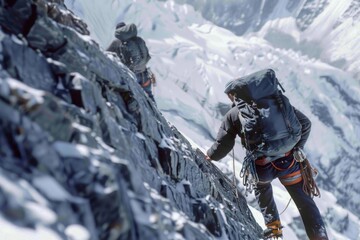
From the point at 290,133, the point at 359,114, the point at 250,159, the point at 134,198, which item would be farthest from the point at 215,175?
the point at 359,114

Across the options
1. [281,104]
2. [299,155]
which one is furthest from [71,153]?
[299,155]

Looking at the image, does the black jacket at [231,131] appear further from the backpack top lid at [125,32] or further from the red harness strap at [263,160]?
the backpack top lid at [125,32]

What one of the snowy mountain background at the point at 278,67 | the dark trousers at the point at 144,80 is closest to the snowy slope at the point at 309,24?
the snowy mountain background at the point at 278,67

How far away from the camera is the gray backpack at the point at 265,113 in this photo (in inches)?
157

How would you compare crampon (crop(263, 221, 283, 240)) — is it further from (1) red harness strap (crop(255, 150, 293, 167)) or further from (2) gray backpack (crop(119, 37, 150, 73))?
(2) gray backpack (crop(119, 37, 150, 73))

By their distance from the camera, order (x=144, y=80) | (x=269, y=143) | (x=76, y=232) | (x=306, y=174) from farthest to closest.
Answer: (x=144, y=80) → (x=306, y=174) → (x=269, y=143) → (x=76, y=232)

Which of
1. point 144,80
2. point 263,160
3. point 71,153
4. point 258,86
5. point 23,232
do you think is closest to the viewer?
point 23,232

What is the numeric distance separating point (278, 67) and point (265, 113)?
10441 cm


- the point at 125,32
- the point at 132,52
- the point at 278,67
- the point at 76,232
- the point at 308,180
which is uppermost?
the point at 76,232

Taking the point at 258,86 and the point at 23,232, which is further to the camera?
the point at 258,86

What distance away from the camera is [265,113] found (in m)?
4.03

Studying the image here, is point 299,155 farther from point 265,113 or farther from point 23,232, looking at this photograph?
point 23,232

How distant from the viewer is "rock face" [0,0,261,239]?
1883 mm

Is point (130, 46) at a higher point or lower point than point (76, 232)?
lower
